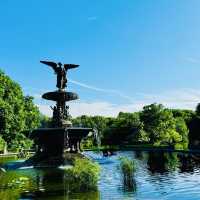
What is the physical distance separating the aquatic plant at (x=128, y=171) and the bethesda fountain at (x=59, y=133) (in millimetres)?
15722

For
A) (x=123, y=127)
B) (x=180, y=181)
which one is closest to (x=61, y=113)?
(x=180, y=181)

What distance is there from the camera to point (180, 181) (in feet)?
89.9

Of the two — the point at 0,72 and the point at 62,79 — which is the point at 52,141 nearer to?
the point at 62,79

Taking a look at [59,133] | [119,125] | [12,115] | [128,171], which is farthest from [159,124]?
[128,171]

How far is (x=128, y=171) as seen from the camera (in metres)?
24.4

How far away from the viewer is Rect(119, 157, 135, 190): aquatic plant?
948 inches

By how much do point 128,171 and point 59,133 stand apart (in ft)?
57.0

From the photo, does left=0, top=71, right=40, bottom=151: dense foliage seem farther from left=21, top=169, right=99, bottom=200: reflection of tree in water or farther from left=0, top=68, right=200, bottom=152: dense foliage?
left=21, top=169, right=99, bottom=200: reflection of tree in water

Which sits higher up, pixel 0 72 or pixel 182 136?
pixel 0 72

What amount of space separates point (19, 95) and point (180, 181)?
5775 centimetres

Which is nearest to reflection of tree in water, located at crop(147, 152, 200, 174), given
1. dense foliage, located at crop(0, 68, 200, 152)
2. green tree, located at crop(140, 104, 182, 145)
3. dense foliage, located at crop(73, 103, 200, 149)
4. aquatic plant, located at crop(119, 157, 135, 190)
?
dense foliage, located at crop(0, 68, 200, 152)

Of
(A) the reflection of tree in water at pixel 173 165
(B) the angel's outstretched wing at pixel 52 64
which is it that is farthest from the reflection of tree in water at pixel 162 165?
(B) the angel's outstretched wing at pixel 52 64

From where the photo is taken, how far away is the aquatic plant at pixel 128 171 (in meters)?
24.1

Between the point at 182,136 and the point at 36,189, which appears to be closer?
the point at 36,189
